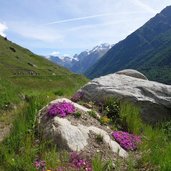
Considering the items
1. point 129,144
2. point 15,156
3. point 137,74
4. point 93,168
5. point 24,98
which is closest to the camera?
point 93,168

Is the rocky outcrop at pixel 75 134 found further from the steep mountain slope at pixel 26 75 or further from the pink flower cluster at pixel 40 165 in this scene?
the steep mountain slope at pixel 26 75

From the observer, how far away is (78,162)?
9477mm

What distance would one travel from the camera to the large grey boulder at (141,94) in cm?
1670

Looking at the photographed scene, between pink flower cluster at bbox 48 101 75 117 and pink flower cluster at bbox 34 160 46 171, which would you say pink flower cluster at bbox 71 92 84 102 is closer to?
pink flower cluster at bbox 48 101 75 117

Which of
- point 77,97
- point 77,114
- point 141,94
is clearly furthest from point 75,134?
point 141,94

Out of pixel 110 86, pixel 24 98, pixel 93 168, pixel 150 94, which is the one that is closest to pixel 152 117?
pixel 150 94

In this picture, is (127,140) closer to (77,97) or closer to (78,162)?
(78,162)

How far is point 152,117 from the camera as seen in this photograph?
1694 cm

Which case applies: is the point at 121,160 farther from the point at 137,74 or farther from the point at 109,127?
the point at 137,74

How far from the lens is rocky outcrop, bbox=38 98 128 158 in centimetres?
1055

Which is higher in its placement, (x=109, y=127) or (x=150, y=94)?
(x=150, y=94)

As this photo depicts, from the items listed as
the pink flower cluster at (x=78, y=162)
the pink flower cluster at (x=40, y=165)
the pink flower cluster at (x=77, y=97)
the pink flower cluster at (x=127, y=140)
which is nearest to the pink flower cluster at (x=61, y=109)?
the pink flower cluster at (x=127, y=140)

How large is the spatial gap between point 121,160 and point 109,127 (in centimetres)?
302

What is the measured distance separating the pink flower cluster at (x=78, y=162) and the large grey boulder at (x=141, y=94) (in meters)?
6.86
